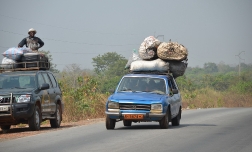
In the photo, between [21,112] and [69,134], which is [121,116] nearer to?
[69,134]

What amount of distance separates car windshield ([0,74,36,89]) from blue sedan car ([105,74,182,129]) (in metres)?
2.71

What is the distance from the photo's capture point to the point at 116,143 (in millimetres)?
15195

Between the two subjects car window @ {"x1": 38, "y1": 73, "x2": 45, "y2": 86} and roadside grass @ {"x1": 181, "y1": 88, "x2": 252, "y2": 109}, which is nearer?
car window @ {"x1": 38, "y1": 73, "x2": 45, "y2": 86}

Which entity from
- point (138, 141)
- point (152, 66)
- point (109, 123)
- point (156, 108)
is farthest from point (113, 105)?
point (138, 141)

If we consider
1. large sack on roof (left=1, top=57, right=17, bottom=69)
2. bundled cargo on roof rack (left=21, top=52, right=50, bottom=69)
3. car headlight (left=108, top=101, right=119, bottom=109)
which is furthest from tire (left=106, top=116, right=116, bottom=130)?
large sack on roof (left=1, top=57, right=17, bottom=69)

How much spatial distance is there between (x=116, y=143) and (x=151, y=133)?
9.33 ft

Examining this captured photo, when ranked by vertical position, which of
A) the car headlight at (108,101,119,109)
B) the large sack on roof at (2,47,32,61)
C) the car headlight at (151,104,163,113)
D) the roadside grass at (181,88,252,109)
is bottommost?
the roadside grass at (181,88,252,109)

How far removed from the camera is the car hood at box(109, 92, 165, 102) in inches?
755

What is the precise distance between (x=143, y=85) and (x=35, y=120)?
11.5 feet

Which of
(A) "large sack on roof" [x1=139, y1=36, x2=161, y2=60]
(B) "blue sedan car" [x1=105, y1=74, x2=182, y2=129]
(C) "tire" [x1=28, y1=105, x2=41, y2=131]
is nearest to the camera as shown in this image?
(B) "blue sedan car" [x1=105, y1=74, x2=182, y2=129]

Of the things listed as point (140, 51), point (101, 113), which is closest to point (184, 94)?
point (101, 113)

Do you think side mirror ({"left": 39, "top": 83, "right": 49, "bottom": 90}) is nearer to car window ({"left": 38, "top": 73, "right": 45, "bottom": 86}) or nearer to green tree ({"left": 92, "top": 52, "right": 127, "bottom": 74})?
car window ({"left": 38, "top": 73, "right": 45, "bottom": 86})

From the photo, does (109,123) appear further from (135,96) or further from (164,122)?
(164,122)

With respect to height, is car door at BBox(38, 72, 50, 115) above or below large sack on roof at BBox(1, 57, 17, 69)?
below
